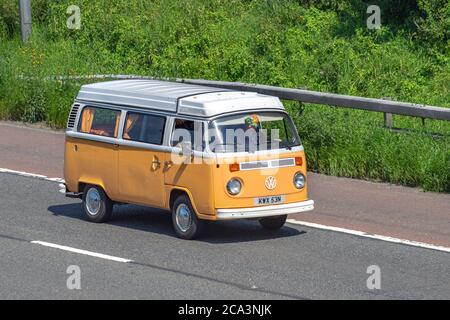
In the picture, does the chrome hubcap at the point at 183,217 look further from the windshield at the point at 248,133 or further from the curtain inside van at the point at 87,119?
the curtain inside van at the point at 87,119

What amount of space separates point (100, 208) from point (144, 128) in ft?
4.59

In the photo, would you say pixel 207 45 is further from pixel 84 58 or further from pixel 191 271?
pixel 191 271

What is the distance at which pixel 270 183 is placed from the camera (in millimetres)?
14930

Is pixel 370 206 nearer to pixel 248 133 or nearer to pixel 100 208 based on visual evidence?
pixel 248 133

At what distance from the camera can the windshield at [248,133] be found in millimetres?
14820

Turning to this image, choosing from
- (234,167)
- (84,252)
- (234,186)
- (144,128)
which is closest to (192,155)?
(234,167)

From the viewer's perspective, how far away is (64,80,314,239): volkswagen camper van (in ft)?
48.4

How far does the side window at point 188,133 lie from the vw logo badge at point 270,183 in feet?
3.02

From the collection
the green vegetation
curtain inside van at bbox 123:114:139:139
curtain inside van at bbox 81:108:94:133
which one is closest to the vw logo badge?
curtain inside van at bbox 123:114:139:139

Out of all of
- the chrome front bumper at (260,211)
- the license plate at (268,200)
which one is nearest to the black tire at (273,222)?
the chrome front bumper at (260,211)

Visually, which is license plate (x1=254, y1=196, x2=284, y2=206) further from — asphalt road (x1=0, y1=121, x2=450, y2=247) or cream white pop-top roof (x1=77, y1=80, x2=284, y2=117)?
asphalt road (x1=0, y1=121, x2=450, y2=247)

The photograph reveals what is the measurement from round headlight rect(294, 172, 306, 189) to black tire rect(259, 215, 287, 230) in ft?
1.70

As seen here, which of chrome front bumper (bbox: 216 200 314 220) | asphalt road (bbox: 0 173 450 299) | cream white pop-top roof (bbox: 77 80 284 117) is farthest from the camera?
cream white pop-top roof (bbox: 77 80 284 117)

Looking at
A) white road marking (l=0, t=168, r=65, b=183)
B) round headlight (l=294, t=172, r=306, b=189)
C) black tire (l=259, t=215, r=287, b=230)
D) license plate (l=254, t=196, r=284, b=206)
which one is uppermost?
round headlight (l=294, t=172, r=306, b=189)
